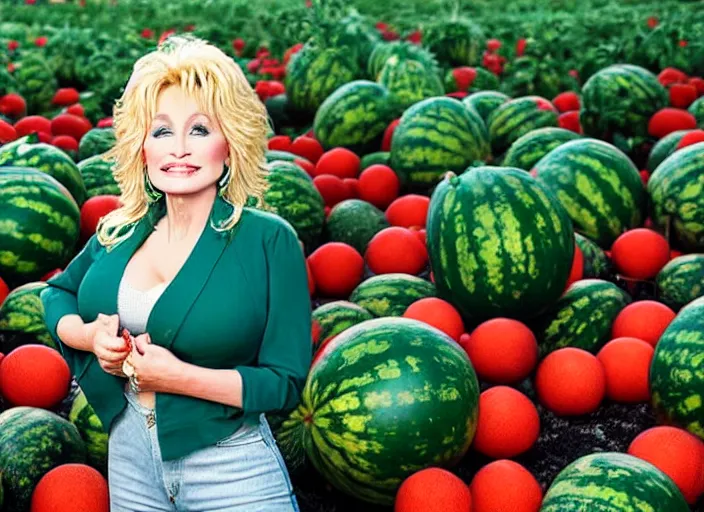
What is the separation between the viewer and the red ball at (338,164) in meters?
5.71

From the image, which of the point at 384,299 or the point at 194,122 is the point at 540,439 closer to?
the point at 384,299

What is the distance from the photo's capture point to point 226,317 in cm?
236

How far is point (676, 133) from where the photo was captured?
5.36 metres

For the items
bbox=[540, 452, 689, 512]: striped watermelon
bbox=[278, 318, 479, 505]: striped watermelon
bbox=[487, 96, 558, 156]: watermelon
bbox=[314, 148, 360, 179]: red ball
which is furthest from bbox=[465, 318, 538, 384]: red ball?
bbox=[487, 96, 558, 156]: watermelon

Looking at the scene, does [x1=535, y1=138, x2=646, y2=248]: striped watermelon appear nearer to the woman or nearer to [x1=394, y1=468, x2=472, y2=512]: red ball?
[x1=394, y1=468, x2=472, y2=512]: red ball

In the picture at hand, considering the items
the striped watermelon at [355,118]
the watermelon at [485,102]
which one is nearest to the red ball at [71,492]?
the striped watermelon at [355,118]

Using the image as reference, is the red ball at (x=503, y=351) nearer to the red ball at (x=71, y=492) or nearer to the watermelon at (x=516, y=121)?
the red ball at (x=71, y=492)

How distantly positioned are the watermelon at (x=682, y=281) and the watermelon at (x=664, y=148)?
1.21m

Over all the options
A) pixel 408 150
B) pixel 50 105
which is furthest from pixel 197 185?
pixel 50 105

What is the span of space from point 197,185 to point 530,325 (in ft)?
6.53

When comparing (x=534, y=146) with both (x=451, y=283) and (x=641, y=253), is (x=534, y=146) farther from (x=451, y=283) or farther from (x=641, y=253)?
(x=451, y=283)

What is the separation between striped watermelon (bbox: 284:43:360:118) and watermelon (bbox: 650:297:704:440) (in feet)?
12.9

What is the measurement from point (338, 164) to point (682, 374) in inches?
110

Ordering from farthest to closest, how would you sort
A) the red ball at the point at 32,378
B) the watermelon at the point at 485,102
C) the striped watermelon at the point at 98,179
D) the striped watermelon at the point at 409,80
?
the striped watermelon at the point at 409,80 → the watermelon at the point at 485,102 → the striped watermelon at the point at 98,179 → the red ball at the point at 32,378
